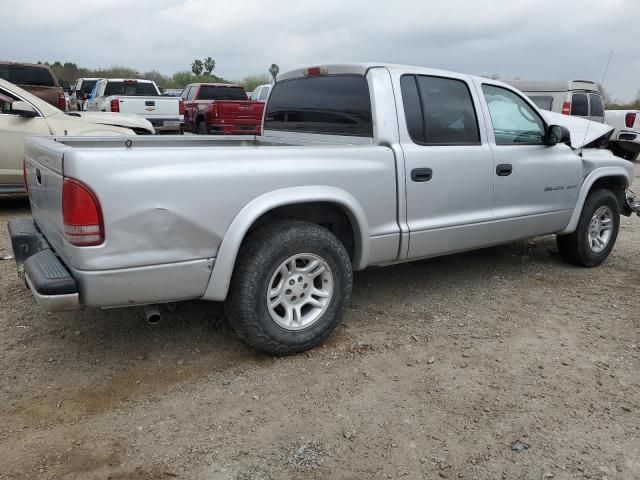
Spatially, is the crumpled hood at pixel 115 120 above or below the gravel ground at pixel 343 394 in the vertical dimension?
above

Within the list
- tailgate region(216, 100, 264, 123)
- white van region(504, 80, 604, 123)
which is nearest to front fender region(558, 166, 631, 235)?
white van region(504, 80, 604, 123)

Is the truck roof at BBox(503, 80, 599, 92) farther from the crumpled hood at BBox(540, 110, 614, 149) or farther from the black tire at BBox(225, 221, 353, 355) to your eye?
the black tire at BBox(225, 221, 353, 355)

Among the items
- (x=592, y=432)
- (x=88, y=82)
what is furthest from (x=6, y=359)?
(x=88, y=82)

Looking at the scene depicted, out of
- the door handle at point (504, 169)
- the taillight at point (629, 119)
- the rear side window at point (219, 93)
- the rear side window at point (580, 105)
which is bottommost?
the door handle at point (504, 169)

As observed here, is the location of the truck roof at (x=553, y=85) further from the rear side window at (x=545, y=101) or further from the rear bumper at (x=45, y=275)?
the rear bumper at (x=45, y=275)

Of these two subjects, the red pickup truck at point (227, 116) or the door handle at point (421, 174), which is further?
the red pickup truck at point (227, 116)

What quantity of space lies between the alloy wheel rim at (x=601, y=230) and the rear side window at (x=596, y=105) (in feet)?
31.7

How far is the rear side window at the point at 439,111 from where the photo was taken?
13.5ft

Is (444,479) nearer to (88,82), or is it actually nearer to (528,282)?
(528,282)

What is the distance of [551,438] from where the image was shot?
2867 millimetres

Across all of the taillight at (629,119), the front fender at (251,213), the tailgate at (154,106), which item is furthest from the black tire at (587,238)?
the taillight at (629,119)

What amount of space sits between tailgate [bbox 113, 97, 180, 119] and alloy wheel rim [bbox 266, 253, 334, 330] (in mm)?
11515

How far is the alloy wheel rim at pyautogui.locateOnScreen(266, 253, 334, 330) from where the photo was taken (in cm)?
349

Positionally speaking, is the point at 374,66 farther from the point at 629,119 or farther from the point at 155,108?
the point at 629,119
